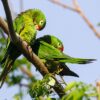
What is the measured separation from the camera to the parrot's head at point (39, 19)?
12.7 feet

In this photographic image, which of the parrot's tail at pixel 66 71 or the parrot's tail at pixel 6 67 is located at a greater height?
the parrot's tail at pixel 6 67

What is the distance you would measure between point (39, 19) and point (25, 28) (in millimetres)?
192

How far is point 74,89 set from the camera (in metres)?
2.17

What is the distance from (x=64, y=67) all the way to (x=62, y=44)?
1.79ft

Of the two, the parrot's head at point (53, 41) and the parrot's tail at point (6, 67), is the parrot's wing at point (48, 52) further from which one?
the parrot's tail at point (6, 67)

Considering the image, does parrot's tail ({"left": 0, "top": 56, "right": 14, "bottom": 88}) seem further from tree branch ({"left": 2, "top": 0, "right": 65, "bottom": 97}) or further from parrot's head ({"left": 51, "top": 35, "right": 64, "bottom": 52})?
parrot's head ({"left": 51, "top": 35, "right": 64, "bottom": 52})

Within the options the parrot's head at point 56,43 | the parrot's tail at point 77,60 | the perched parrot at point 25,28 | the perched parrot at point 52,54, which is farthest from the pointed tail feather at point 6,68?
the parrot's head at point 56,43

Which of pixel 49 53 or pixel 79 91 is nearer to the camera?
pixel 79 91

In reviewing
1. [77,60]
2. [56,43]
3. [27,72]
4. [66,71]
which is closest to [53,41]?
[56,43]

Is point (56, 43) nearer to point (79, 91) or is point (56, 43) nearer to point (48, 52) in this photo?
point (48, 52)

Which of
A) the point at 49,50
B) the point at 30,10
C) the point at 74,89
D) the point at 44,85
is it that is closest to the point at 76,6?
the point at 30,10

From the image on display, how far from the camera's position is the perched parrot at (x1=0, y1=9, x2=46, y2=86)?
3396 millimetres

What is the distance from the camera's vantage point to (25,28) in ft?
12.8

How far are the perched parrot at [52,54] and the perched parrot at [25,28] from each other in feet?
0.41
